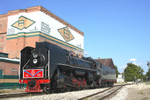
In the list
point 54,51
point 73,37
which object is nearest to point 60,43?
point 73,37

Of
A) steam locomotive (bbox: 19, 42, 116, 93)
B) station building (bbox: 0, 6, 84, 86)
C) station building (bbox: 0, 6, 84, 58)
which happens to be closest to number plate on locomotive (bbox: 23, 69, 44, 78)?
steam locomotive (bbox: 19, 42, 116, 93)

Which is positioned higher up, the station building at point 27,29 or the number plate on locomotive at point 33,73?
the station building at point 27,29

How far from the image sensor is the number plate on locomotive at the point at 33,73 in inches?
467

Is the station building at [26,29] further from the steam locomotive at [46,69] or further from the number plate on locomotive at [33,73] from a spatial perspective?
the number plate on locomotive at [33,73]

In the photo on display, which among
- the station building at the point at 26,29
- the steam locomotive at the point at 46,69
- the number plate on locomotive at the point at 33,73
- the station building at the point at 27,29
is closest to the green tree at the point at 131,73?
the station building at the point at 27,29

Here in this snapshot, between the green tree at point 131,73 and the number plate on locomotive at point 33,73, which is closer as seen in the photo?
the number plate on locomotive at point 33,73

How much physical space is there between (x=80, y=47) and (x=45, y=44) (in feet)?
157

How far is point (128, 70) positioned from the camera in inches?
3462

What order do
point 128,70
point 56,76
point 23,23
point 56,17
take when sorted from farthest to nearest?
point 128,70, point 56,17, point 23,23, point 56,76

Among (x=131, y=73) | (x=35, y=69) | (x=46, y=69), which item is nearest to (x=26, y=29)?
(x=35, y=69)

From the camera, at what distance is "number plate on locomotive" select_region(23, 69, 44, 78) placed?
1185 centimetres

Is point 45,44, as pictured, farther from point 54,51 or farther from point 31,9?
point 31,9

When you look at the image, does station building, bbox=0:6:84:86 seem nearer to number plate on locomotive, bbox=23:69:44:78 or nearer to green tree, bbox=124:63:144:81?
number plate on locomotive, bbox=23:69:44:78

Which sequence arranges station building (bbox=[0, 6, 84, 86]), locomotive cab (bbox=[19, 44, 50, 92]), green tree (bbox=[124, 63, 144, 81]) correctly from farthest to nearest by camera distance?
green tree (bbox=[124, 63, 144, 81]) < station building (bbox=[0, 6, 84, 86]) < locomotive cab (bbox=[19, 44, 50, 92])
